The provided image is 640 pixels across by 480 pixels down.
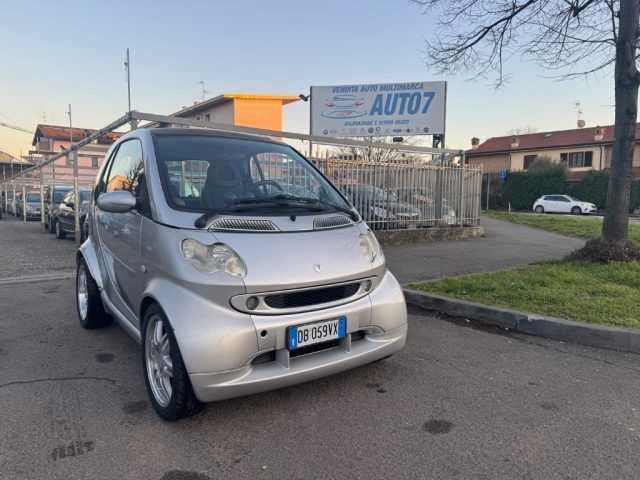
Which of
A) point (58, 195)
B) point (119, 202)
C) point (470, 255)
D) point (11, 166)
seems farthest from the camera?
point (11, 166)

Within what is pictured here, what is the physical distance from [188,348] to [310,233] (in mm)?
1079

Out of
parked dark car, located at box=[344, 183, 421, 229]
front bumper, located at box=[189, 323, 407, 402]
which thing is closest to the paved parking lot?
front bumper, located at box=[189, 323, 407, 402]

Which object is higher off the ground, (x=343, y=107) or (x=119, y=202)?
(x=343, y=107)

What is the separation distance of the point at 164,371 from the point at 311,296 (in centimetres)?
106

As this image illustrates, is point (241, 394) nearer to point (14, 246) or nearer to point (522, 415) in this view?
point (522, 415)

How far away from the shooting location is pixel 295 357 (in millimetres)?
2822

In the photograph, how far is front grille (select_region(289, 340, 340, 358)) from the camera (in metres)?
2.82

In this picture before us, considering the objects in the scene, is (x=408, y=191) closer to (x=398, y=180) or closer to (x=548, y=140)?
(x=398, y=180)

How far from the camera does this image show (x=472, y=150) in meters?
53.6

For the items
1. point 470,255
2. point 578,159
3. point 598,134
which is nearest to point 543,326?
point 470,255

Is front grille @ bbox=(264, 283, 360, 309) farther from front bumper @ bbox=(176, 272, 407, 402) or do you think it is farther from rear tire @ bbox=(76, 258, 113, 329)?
rear tire @ bbox=(76, 258, 113, 329)

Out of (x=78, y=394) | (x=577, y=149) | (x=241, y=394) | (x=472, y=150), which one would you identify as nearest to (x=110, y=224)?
(x=78, y=394)

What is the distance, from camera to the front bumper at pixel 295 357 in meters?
2.59

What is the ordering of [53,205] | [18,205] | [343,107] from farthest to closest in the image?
1. [18,205]
2. [343,107]
3. [53,205]
